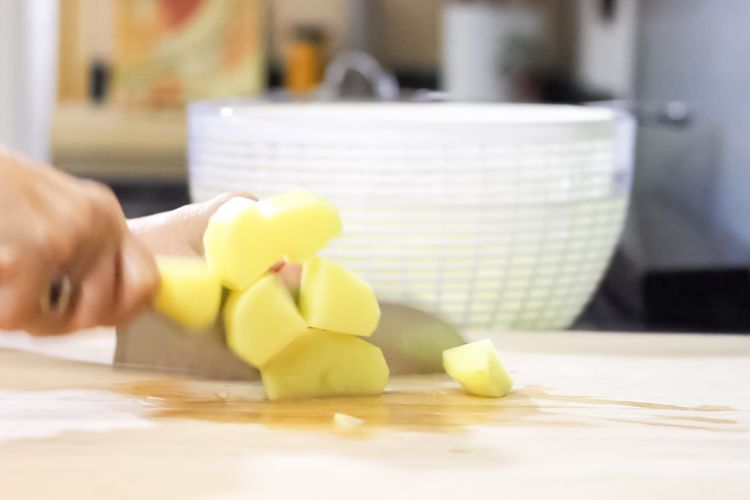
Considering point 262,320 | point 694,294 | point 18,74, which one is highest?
point 18,74

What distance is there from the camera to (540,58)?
2.64m

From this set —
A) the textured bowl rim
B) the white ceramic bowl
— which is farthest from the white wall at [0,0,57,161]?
the white ceramic bowl

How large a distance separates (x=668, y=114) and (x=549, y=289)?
2.51 feet

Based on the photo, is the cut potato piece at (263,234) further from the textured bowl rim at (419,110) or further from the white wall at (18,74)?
the white wall at (18,74)

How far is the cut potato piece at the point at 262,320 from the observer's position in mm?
620

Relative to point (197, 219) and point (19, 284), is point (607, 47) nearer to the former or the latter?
point (197, 219)

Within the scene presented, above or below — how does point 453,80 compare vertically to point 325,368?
above

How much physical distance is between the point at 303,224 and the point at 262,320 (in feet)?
0.20

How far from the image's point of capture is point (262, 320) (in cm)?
63

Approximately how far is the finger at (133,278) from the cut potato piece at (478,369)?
8.0 inches

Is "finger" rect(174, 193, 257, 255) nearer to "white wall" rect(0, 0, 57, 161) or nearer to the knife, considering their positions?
the knife

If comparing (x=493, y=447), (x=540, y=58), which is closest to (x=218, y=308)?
(x=493, y=447)

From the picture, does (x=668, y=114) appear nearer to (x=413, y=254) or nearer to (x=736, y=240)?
(x=736, y=240)

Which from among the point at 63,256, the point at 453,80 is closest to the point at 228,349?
the point at 63,256
